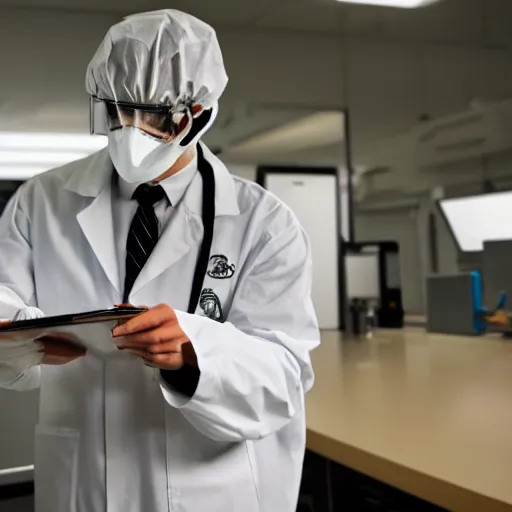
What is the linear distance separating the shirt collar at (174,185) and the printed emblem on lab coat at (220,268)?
117 mm

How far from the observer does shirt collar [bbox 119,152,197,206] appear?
105cm

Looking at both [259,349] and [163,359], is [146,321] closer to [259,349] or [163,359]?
[163,359]

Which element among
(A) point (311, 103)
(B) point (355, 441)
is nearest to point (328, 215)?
(A) point (311, 103)

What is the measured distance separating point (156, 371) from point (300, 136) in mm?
2439

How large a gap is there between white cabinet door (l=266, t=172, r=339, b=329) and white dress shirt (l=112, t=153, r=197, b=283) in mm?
2031

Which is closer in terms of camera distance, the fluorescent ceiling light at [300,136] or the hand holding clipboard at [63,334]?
the hand holding clipboard at [63,334]

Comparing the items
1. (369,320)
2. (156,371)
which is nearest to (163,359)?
(156,371)

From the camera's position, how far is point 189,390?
0.85 m

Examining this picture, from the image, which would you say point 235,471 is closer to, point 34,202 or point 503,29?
point 34,202

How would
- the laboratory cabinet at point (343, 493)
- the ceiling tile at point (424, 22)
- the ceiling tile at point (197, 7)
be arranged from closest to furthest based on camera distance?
1. the laboratory cabinet at point (343, 493)
2. the ceiling tile at point (197, 7)
3. the ceiling tile at point (424, 22)

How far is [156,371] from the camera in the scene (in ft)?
3.06

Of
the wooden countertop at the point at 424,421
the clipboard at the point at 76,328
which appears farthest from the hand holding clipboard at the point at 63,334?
the wooden countertop at the point at 424,421

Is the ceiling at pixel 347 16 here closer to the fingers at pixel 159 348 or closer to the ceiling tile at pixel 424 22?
the ceiling tile at pixel 424 22

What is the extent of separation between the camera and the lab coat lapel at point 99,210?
3.30 feet
